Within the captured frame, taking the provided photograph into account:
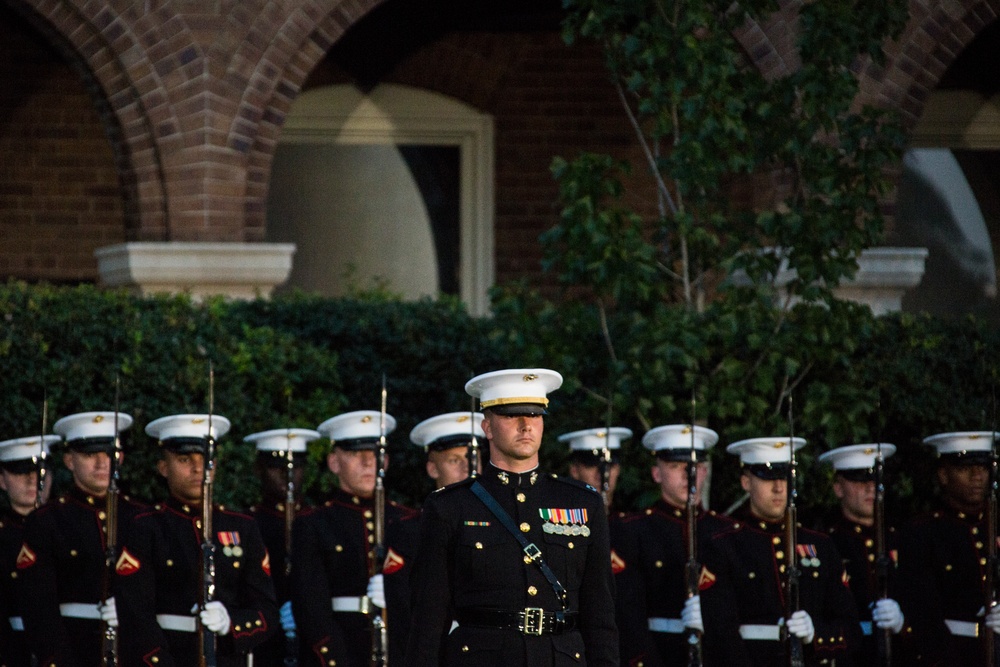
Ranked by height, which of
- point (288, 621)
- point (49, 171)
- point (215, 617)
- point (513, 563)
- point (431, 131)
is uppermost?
point (431, 131)

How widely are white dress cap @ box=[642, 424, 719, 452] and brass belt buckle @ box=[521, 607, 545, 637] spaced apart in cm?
339

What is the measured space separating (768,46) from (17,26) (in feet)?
19.9

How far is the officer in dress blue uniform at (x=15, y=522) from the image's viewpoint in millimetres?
8180

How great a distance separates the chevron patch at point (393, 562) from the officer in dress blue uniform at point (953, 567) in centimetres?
274

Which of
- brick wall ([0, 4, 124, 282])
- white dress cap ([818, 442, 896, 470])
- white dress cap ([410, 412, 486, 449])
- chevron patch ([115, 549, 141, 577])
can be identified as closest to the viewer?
chevron patch ([115, 549, 141, 577])

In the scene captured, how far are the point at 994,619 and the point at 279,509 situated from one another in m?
3.81

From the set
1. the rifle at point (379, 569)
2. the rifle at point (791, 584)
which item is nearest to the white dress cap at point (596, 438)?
the rifle at point (791, 584)


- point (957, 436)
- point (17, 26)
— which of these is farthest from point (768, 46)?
point (17, 26)

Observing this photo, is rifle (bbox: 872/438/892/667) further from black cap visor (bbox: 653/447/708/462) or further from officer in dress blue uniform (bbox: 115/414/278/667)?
officer in dress blue uniform (bbox: 115/414/278/667)

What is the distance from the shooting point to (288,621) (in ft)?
27.6

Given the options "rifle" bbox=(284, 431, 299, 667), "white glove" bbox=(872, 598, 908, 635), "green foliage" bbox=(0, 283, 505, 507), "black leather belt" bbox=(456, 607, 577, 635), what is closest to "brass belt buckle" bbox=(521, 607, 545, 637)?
"black leather belt" bbox=(456, 607, 577, 635)

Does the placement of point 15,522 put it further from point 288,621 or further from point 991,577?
point 991,577

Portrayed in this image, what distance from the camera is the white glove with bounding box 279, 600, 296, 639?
8.39 metres

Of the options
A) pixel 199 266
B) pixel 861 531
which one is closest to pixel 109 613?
pixel 199 266
